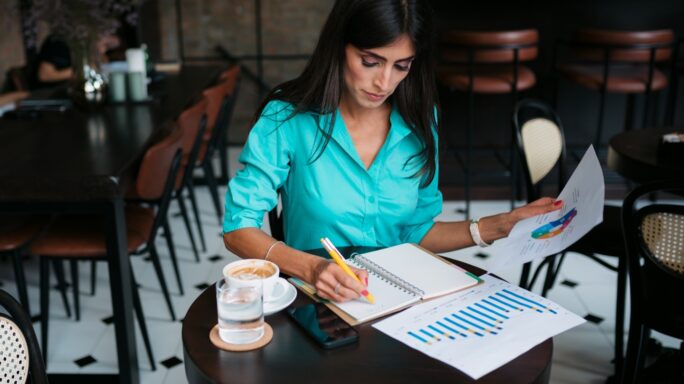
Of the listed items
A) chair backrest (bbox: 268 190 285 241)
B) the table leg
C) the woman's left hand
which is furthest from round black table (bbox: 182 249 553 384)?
the table leg

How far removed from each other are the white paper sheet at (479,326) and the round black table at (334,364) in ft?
0.06

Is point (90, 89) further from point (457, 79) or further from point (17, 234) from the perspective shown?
point (457, 79)

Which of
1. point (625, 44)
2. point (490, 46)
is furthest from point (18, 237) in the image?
point (625, 44)

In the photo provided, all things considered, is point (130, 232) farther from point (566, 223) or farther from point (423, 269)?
point (566, 223)

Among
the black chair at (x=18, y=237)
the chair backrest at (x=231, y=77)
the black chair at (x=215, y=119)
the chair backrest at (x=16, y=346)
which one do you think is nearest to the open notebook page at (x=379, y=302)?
the chair backrest at (x=16, y=346)

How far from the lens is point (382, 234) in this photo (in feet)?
6.03

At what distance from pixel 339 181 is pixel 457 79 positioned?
8.72 ft

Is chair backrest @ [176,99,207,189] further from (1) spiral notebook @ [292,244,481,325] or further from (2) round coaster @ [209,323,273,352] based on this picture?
(2) round coaster @ [209,323,273,352]

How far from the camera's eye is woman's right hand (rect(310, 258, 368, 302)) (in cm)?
139

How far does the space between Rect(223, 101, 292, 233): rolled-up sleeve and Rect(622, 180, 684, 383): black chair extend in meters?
0.93

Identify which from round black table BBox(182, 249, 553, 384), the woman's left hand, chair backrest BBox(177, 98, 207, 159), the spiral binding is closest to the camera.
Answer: round black table BBox(182, 249, 553, 384)

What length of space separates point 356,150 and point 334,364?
0.67 meters

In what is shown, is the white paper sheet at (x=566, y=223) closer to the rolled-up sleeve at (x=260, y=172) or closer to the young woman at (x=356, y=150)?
the young woman at (x=356, y=150)

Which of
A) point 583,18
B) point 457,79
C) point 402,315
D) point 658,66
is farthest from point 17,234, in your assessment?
point 658,66
